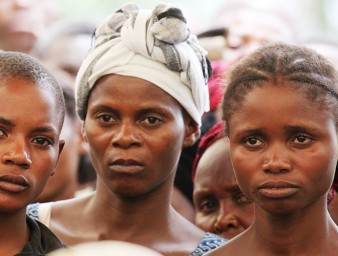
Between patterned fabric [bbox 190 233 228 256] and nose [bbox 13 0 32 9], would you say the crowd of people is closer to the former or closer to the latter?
patterned fabric [bbox 190 233 228 256]

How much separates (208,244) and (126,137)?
1.79 ft

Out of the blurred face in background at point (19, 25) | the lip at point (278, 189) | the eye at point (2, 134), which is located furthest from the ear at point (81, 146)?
the lip at point (278, 189)

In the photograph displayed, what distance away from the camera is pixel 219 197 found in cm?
548

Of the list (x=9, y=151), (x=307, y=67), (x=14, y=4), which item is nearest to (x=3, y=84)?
(x=9, y=151)

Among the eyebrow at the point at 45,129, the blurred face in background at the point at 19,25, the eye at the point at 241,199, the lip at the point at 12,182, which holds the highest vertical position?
the eyebrow at the point at 45,129

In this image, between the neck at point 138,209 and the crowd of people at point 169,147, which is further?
the neck at point 138,209

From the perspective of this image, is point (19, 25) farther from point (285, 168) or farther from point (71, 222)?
point (285, 168)

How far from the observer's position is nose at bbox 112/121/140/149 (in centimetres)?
503

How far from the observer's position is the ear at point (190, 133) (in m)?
5.33

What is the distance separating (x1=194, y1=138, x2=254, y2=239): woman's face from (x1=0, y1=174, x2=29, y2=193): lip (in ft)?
4.07

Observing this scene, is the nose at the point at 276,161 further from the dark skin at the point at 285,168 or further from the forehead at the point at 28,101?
the forehead at the point at 28,101

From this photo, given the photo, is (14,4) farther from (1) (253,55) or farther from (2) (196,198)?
(1) (253,55)

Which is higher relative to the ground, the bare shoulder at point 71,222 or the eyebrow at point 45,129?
the eyebrow at point 45,129

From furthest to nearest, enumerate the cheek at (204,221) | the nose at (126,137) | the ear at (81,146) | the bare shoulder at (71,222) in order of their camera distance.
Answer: the ear at (81,146), the cheek at (204,221), the bare shoulder at (71,222), the nose at (126,137)
